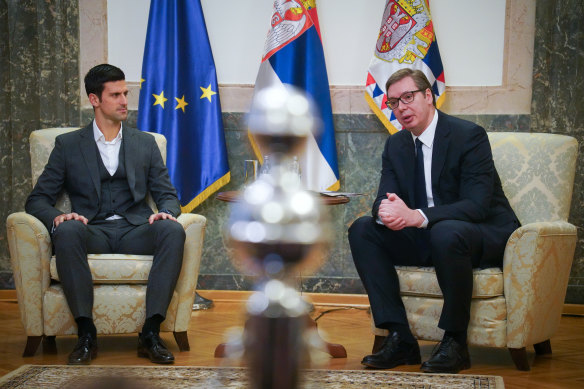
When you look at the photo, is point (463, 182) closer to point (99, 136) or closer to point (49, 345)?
point (99, 136)

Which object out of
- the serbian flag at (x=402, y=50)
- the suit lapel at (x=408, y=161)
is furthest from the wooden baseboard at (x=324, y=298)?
the suit lapel at (x=408, y=161)

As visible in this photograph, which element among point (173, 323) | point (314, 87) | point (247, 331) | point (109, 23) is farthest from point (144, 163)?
point (247, 331)

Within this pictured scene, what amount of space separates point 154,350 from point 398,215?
1181mm

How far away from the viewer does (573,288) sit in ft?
14.5

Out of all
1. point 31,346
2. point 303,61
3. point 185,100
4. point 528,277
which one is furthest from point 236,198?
point 185,100

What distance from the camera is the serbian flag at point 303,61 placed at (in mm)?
4367

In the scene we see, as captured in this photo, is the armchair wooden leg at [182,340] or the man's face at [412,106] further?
the armchair wooden leg at [182,340]

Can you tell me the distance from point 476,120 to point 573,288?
4.05 feet

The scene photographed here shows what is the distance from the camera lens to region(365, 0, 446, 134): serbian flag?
436 centimetres

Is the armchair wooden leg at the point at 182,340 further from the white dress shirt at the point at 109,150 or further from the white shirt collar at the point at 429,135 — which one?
the white shirt collar at the point at 429,135

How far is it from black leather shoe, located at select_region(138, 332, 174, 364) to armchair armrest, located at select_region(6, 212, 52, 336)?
46 centimetres

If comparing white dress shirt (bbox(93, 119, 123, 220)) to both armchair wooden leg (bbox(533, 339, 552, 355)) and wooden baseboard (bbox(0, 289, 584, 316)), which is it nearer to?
wooden baseboard (bbox(0, 289, 584, 316))

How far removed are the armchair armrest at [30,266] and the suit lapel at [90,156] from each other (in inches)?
14.7

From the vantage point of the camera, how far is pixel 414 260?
3.04 metres
